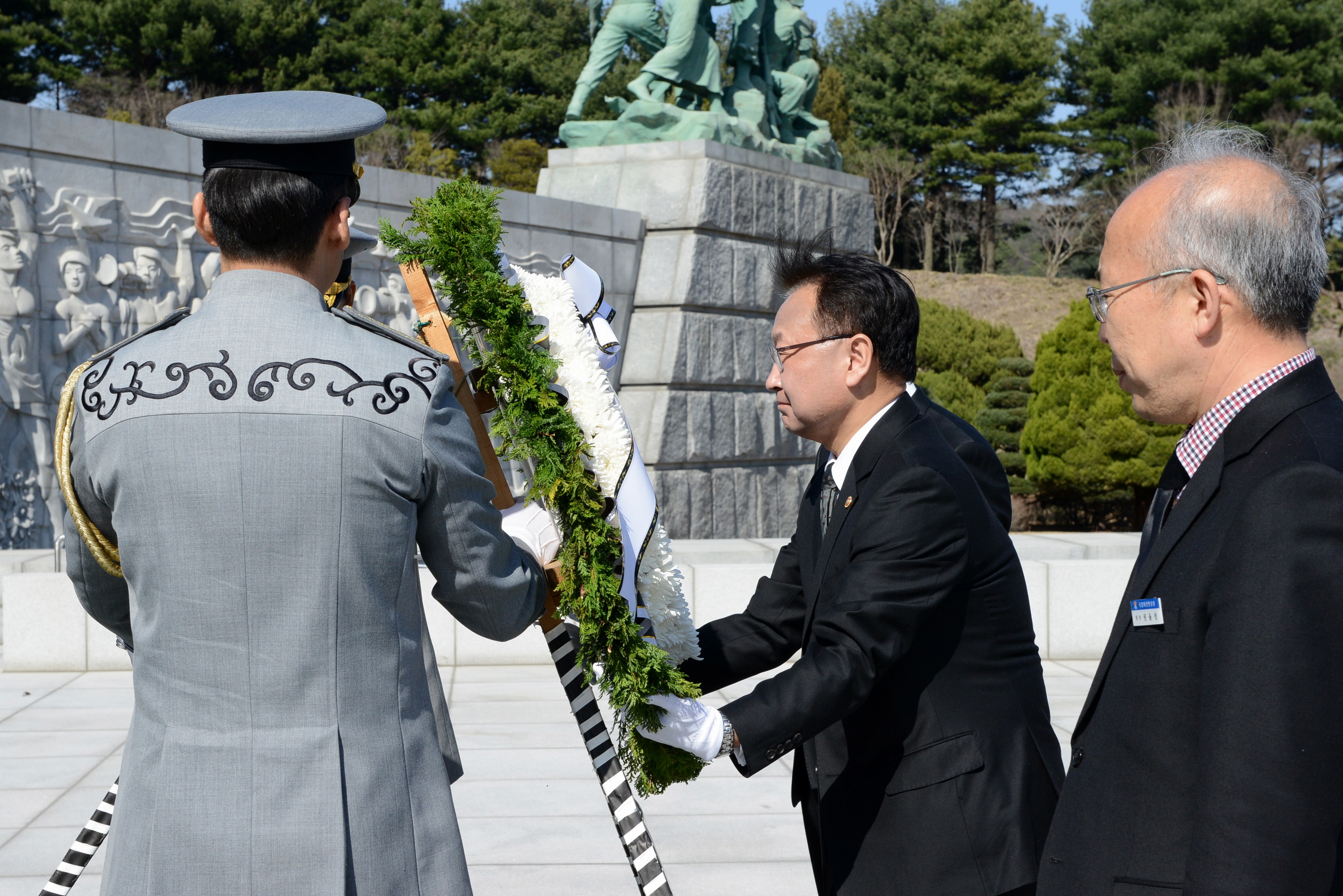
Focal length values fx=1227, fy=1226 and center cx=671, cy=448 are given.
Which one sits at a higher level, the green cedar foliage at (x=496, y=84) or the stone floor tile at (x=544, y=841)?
the green cedar foliage at (x=496, y=84)

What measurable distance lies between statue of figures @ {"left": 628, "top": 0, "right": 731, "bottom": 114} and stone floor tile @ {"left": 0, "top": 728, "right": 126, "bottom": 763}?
23.4 ft

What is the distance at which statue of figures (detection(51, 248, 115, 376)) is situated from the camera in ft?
25.1

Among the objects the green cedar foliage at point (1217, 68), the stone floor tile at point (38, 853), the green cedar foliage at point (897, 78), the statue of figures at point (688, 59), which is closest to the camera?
the stone floor tile at point (38, 853)

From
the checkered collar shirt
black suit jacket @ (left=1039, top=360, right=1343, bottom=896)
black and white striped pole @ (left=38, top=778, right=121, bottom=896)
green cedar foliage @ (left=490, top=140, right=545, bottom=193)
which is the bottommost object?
black and white striped pole @ (left=38, top=778, right=121, bottom=896)

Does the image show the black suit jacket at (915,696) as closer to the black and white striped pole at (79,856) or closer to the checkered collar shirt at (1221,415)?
the checkered collar shirt at (1221,415)

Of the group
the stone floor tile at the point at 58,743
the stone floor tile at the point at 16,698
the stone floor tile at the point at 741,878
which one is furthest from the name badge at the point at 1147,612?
the stone floor tile at the point at 16,698

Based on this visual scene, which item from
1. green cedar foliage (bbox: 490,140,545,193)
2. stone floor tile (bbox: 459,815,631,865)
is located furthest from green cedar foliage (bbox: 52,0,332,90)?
stone floor tile (bbox: 459,815,631,865)

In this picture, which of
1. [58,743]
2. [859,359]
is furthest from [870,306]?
[58,743]

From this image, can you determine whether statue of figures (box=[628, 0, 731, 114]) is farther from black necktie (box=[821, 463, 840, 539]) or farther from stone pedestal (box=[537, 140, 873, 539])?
black necktie (box=[821, 463, 840, 539])

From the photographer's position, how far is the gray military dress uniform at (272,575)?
5.05 feet

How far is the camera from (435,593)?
5.52 ft

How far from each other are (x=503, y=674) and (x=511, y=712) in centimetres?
82

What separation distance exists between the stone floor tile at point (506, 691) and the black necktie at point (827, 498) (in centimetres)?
369

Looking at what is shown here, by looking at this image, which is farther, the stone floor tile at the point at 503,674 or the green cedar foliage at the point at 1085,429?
the green cedar foliage at the point at 1085,429
